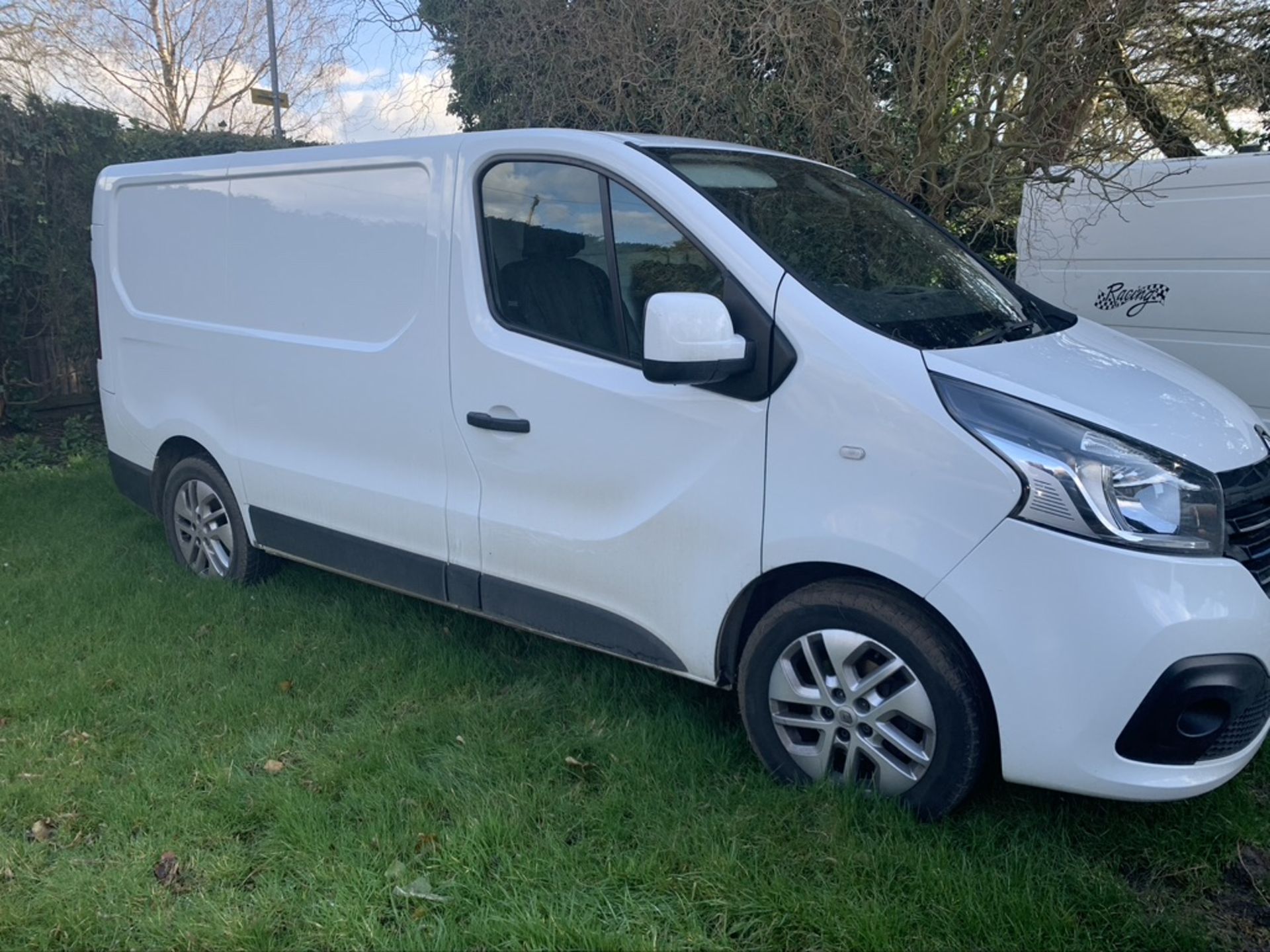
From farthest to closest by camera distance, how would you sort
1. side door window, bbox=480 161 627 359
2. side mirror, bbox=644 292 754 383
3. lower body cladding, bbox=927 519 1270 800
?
side door window, bbox=480 161 627 359 → side mirror, bbox=644 292 754 383 → lower body cladding, bbox=927 519 1270 800

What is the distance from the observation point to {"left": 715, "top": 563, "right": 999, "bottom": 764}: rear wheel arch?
2797 millimetres

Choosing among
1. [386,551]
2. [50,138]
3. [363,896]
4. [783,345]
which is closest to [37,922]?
[363,896]

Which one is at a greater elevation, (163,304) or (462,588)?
(163,304)

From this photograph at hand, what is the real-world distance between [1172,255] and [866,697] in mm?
4622

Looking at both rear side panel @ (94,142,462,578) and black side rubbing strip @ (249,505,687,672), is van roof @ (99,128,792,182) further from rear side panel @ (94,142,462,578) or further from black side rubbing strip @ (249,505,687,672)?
black side rubbing strip @ (249,505,687,672)

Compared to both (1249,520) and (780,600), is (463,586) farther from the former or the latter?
(1249,520)

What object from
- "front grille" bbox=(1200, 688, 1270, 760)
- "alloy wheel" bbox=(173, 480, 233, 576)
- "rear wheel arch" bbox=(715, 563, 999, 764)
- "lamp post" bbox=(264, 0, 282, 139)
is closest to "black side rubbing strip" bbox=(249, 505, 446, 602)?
"alloy wheel" bbox=(173, 480, 233, 576)

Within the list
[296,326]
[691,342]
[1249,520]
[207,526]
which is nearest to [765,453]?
[691,342]

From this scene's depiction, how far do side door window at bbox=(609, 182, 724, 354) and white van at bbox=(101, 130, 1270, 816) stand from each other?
11mm

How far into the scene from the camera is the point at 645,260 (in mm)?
3352

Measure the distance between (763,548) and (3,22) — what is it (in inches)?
571

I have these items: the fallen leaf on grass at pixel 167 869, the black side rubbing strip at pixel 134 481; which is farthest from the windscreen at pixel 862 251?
the black side rubbing strip at pixel 134 481

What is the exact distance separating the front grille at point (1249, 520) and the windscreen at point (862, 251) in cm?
78

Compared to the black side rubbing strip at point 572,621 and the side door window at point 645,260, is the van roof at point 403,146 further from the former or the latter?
the black side rubbing strip at point 572,621
